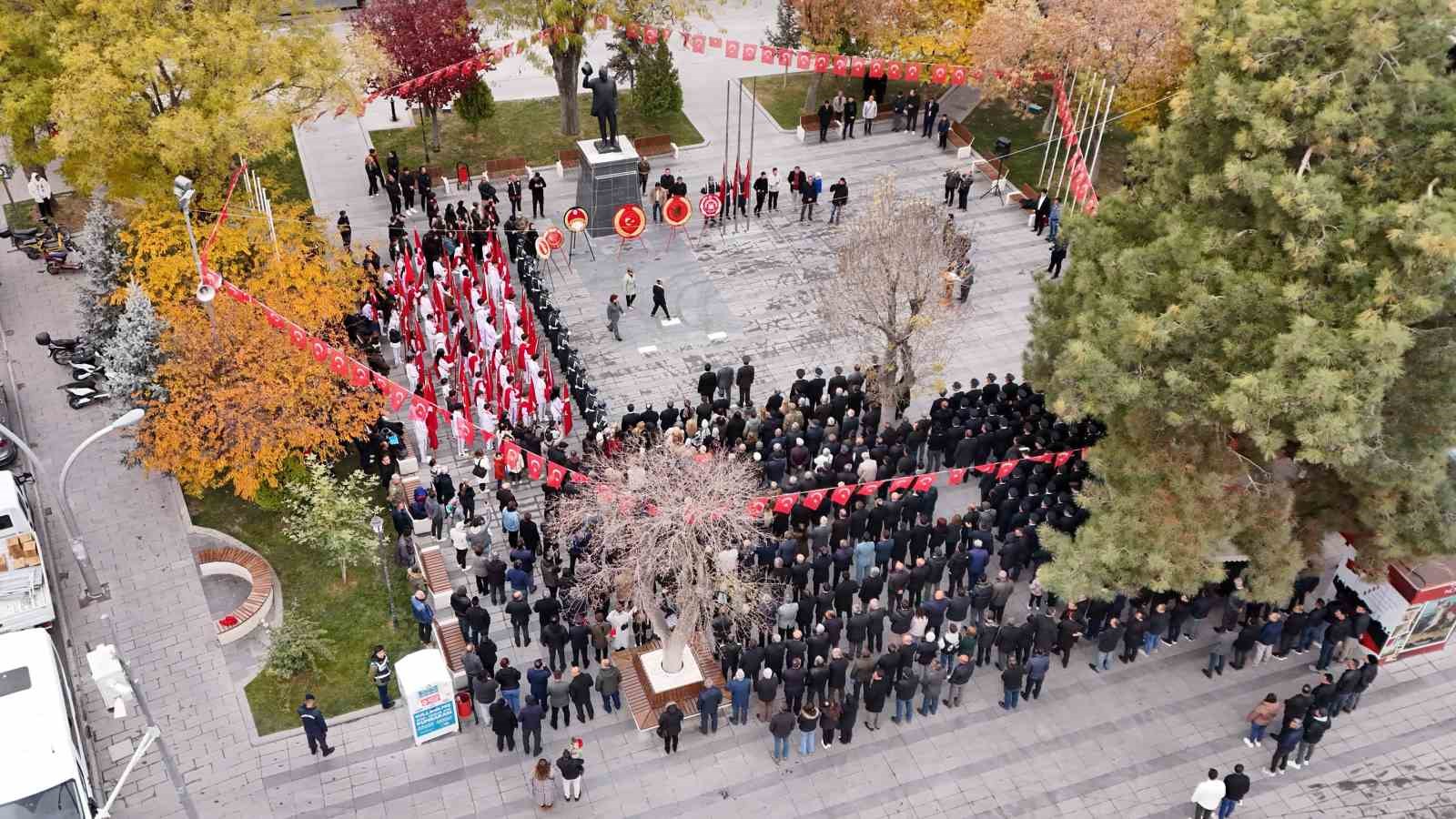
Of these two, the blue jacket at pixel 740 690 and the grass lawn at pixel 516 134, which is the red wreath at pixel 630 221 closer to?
the grass lawn at pixel 516 134

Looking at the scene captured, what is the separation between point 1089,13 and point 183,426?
23739mm

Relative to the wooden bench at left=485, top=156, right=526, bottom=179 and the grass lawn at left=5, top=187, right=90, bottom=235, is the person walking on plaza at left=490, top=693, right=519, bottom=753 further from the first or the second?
the grass lawn at left=5, top=187, right=90, bottom=235

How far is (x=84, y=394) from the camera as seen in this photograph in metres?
27.4

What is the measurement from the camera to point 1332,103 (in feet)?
58.1

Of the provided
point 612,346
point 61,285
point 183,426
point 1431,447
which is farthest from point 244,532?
point 1431,447

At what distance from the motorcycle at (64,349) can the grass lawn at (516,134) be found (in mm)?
11584

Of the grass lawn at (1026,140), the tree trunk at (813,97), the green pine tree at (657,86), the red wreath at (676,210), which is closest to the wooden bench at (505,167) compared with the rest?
the green pine tree at (657,86)

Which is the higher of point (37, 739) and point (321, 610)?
point (37, 739)

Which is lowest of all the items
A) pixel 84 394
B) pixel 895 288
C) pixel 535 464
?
pixel 84 394

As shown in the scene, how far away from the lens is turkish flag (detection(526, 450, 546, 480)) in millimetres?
23000

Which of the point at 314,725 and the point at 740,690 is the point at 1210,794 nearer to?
the point at 740,690

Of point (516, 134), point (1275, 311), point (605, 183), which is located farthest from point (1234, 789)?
point (516, 134)

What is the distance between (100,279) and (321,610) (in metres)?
9.17

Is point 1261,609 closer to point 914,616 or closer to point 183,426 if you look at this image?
point 914,616
